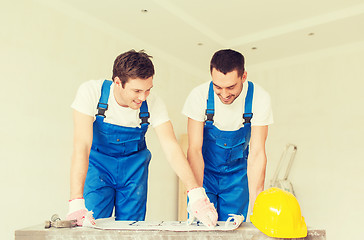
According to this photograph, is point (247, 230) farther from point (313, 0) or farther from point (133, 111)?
point (313, 0)

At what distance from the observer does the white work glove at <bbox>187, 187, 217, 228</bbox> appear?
4.58 feet

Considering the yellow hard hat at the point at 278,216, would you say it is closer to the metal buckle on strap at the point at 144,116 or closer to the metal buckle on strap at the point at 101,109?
the metal buckle on strap at the point at 144,116

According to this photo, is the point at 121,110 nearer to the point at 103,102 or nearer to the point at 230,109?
the point at 103,102

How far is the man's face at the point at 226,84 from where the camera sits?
1.83m

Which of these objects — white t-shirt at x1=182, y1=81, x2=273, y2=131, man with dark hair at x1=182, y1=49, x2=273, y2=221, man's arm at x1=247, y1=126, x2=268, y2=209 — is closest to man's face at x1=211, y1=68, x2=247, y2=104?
man with dark hair at x1=182, y1=49, x2=273, y2=221

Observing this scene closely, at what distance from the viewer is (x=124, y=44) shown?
4.11 meters

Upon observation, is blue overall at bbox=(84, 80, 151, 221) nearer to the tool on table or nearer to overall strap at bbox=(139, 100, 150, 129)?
overall strap at bbox=(139, 100, 150, 129)

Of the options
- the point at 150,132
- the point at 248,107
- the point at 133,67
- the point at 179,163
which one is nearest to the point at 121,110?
the point at 133,67

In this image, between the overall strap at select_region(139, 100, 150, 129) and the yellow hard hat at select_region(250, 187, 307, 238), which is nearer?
the yellow hard hat at select_region(250, 187, 307, 238)

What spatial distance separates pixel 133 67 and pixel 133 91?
12cm

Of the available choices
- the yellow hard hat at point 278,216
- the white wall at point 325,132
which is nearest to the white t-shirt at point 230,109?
the yellow hard hat at point 278,216

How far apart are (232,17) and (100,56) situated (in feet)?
4.77

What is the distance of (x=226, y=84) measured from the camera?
1.84 meters

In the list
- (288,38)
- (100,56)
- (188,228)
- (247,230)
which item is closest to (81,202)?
(188,228)
